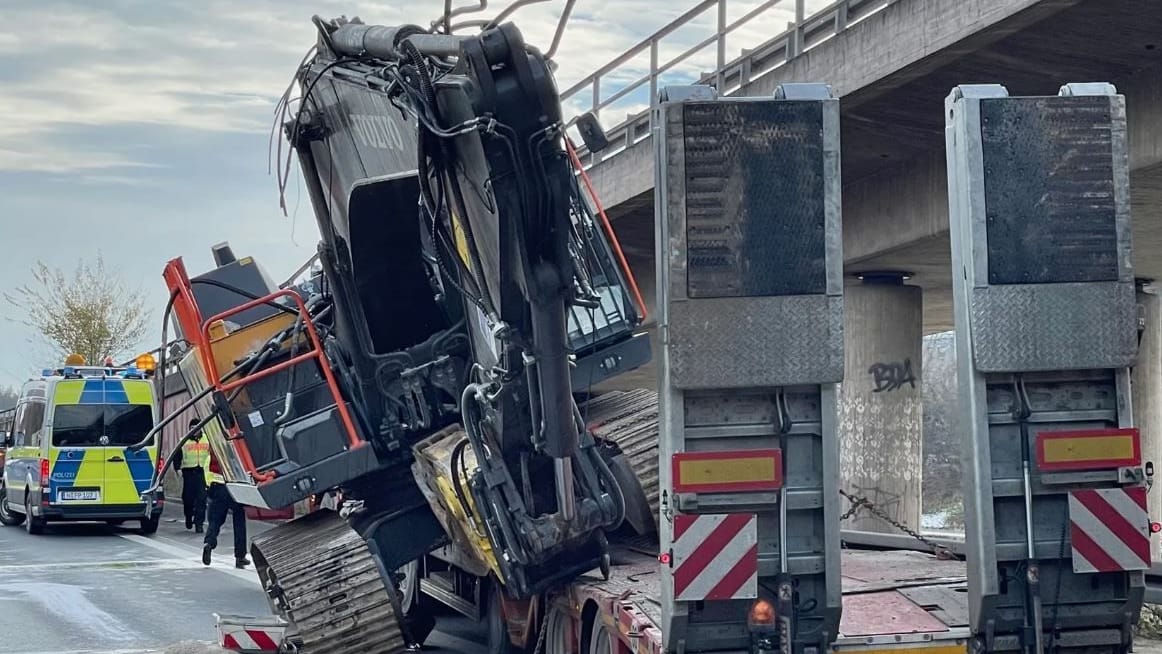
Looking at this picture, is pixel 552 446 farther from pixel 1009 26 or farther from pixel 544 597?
pixel 1009 26

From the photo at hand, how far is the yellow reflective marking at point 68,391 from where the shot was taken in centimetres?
2716

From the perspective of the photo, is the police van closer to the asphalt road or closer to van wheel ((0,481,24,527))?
the asphalt road

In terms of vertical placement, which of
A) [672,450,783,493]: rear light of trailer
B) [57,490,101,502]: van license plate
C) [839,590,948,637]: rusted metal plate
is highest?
[672,450,783,493]: rear light of trailer

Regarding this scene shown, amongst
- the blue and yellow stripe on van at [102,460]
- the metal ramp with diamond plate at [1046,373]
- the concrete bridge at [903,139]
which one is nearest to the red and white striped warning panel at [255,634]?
the metal ramp with diamond plate at [1046,373]

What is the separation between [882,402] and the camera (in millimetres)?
19641

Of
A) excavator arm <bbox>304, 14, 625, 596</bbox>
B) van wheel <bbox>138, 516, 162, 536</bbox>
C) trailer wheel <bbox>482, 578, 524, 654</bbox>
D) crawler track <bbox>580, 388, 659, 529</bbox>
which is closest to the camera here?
excavator arm <bbox>304, 14, 625, 596</bbox>

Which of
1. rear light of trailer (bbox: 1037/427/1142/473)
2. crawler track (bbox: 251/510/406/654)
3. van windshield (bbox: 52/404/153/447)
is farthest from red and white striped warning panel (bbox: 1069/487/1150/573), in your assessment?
van windshield (bbox: 52/404/153/447)

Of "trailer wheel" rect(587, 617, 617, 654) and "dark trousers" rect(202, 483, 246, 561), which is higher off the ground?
"dark trousers" rect(202, 483, 246, 561)

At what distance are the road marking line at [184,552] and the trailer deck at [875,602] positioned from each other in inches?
360

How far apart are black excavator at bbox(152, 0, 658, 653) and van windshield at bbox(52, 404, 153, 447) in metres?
15.2

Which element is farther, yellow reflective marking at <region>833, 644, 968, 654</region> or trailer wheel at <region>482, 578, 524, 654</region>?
trailer wheel at <region>482, 578, 524, 654</region>

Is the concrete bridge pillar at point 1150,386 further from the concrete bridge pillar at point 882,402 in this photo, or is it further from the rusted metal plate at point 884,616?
the rusted metal plate at point 884,616

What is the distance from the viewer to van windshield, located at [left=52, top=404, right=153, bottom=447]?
27125 millimetres

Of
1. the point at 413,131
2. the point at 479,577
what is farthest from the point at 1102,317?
the point at 479,577
